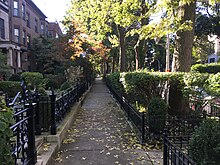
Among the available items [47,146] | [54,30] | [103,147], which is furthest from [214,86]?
[54,30]

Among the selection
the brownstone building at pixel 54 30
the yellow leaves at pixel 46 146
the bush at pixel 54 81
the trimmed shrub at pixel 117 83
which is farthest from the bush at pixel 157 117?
the brownstone building at pixel 54 30

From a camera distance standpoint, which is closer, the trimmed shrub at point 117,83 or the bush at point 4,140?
the bush at point 4,140

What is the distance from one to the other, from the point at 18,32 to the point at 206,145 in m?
26.4

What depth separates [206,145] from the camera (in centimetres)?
247

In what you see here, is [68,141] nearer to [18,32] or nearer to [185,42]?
[185,42]

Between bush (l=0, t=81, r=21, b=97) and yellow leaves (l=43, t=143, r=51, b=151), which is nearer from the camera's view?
yellow leaves (l=43, t=143, r=51, b=151)

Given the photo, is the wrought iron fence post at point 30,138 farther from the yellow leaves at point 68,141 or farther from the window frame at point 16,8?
the window frame at point 16,8

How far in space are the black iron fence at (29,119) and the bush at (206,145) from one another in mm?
2120

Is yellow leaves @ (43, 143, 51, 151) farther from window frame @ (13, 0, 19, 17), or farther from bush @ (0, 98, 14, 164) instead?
window frame @ (13, 0, 19, 17)

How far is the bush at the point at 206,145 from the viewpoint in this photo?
2.37 meters

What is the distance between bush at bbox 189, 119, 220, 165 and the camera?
2367mm

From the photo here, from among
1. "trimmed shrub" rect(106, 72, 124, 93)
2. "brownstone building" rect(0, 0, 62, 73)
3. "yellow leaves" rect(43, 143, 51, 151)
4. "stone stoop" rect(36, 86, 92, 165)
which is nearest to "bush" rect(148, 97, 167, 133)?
"stone stoop" rect(36, 86, 92, 165)

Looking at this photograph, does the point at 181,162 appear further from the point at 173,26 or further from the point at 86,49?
the point at 86,49

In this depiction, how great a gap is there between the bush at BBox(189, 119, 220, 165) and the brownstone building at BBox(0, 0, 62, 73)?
22030 millimetres
